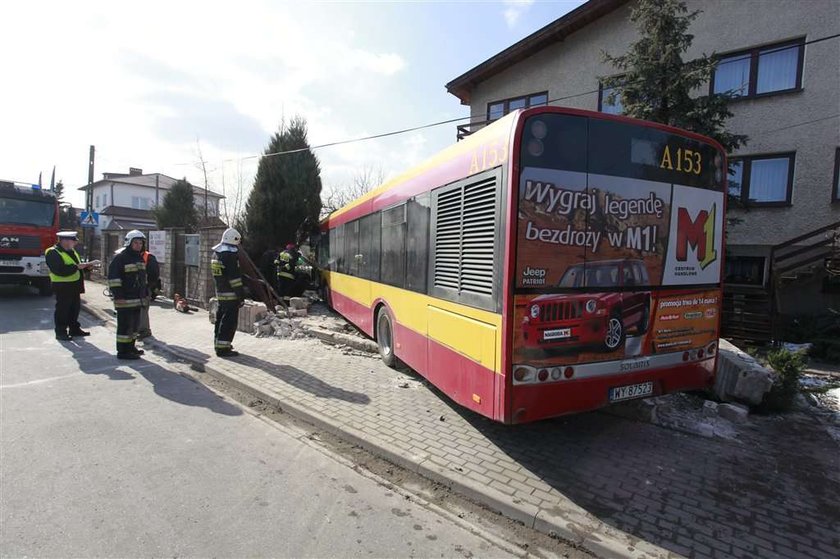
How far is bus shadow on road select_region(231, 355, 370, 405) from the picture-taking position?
215 inches

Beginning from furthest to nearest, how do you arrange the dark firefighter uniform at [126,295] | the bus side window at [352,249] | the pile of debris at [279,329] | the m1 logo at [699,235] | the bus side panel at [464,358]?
the pile of debris at [279,329] → the bus side window at [352,249] → the dark firefighter uniform at [126,295] → the m1 logo at [699,235] → the bus side panel at [464,358]

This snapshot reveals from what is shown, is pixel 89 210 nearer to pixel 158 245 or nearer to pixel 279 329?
pixel 158 245

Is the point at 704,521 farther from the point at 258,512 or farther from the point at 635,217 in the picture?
the point at 258,512

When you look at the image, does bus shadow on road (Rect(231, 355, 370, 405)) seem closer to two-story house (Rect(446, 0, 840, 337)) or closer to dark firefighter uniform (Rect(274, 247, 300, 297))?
dark firefighter uniform (Rect(274, 247, 300, 297))

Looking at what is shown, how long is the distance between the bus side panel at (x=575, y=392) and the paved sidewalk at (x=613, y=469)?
554mm

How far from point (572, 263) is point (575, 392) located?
107 cm

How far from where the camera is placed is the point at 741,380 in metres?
5.16

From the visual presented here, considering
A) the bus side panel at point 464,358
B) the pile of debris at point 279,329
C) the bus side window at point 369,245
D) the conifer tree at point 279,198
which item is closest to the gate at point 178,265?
the conifer tree at point 279,198

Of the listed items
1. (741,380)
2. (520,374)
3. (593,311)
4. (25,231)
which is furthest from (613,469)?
(25,231)

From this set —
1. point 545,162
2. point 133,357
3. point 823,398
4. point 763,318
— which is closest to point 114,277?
point 133,357

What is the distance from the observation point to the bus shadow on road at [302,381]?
17.9 feet

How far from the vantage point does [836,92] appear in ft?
37.6

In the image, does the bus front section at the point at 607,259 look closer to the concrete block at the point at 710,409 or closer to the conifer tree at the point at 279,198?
the concrete block at the point at 710,409

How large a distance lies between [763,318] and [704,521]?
950 centimetres
